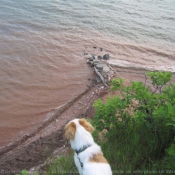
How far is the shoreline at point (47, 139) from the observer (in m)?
5.47

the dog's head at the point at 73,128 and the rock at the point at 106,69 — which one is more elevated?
the dog's head at the point at 73,128

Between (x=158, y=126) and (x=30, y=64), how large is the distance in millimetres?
6307

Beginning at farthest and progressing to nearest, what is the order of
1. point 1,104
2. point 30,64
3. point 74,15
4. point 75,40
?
point 74,15
point 75,40
point 30,64
point 1,104

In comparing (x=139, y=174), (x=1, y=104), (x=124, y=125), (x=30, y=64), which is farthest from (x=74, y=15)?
(x=139, y=174)

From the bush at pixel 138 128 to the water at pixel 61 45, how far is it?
2.99 m

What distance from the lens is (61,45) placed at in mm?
10898

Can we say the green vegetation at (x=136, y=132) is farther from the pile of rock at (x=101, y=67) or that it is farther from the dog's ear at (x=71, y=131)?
the pile of rock at (x=101, y=67)

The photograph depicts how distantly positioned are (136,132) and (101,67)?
4.67m

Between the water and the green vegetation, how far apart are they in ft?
9.34

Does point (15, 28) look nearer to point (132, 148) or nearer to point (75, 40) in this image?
point (75, 40)

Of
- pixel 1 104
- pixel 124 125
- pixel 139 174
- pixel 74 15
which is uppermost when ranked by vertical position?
pixel 74 15

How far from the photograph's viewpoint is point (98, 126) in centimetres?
455

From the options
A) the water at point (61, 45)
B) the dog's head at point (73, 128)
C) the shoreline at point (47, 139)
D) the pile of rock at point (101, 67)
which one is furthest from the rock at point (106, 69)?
the dog's head at point (73, 128)

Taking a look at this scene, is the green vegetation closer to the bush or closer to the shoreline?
the bush
